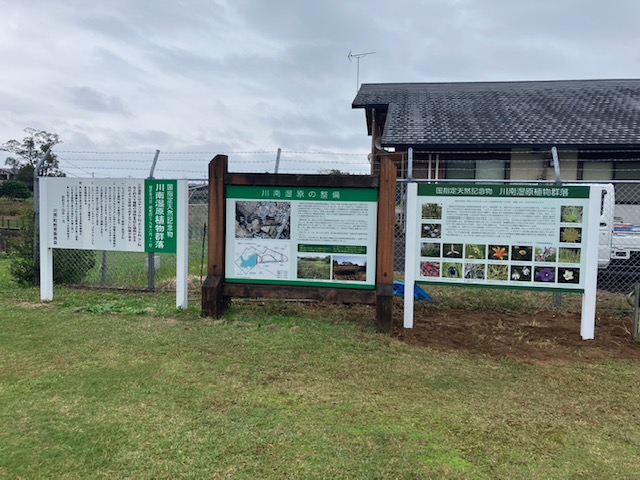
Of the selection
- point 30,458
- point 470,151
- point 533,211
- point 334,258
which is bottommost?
point 30,458

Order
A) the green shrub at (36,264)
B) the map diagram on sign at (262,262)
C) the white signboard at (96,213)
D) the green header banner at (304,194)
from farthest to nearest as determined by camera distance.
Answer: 1. the green shrub at (36,264)
2. the white signboard at (96,213)
3. the map diagram on sign at (262,262)
4. the green header banner at (304,194)

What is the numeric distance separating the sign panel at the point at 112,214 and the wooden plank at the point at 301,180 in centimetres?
97

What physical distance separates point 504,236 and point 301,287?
7.90ft

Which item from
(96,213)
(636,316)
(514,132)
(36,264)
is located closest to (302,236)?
(96,213)

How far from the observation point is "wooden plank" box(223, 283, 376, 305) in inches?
211

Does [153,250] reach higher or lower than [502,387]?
higher

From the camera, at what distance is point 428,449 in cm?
268

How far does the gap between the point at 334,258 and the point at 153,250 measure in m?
2.38

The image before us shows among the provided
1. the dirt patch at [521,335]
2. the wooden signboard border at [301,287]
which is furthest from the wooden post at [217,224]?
the dirt patch at [521,335]

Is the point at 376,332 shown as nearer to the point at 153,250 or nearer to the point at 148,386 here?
the point at 148,386

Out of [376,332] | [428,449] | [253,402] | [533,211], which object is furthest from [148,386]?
[533,211]

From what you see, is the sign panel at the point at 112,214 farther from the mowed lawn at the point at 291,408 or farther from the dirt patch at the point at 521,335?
the dirt patch at the point at 521,335

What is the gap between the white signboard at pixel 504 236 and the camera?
5074 millimetres

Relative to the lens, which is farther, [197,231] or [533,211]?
[197,231]
